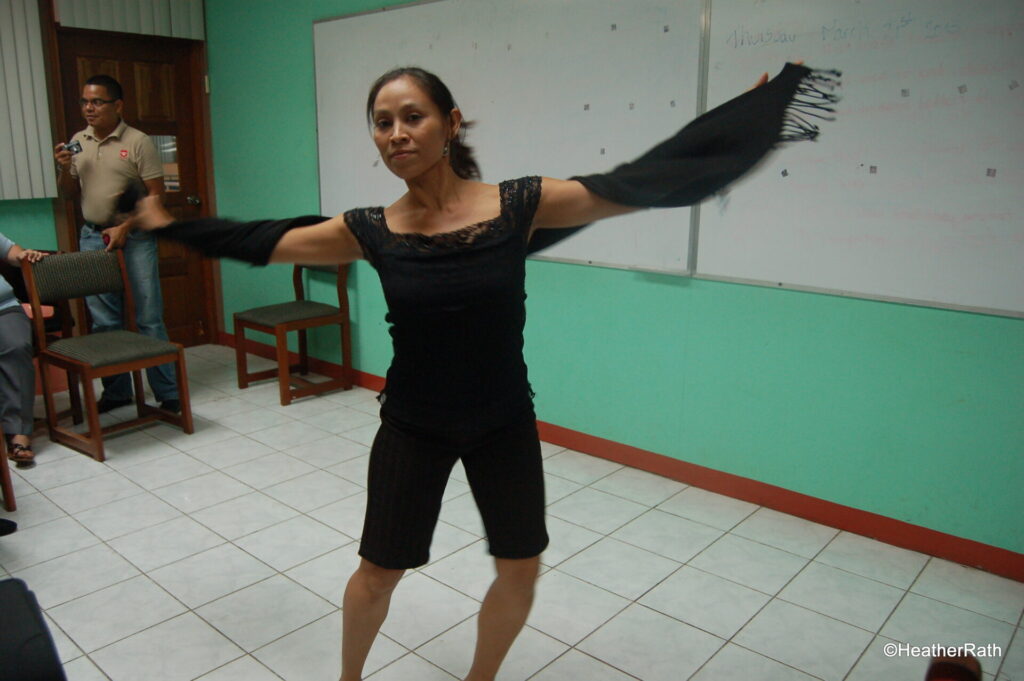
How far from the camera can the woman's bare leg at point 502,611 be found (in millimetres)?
1709

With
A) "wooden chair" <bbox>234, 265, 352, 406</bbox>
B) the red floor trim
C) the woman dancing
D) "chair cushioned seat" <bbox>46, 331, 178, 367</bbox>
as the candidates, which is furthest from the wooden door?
the woman dancing

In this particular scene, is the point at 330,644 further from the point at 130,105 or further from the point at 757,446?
the point at 130,105

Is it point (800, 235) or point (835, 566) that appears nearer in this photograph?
point (835, 566)

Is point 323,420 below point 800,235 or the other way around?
below

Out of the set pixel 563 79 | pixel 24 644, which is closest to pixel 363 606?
pixel 24 644

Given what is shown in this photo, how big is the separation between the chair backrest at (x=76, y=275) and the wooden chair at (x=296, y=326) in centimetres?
76

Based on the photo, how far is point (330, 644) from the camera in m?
2.24

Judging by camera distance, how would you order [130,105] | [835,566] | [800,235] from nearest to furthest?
1. [835,566]
2. [800,235]
3. [130,105]

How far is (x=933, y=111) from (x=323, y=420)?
3062 mm

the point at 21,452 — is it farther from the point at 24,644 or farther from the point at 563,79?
the point at 563,79

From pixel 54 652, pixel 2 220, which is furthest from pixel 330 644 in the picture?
pixel 2 220

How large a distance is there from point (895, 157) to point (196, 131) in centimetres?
445

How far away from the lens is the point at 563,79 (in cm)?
344

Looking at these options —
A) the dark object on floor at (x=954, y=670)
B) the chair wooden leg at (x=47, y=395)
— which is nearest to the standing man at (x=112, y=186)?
the chair wooden leg at (x=47, y=395)
